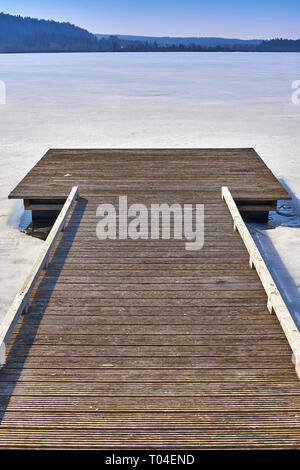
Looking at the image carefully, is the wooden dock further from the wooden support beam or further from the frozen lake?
the frozen lake

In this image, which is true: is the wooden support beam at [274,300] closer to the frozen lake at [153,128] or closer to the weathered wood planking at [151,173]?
the frozen lake at [153,128]

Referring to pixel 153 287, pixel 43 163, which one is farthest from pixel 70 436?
pixel 43 163

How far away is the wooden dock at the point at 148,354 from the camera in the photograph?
13.4 feet

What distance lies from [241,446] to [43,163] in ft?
34.1

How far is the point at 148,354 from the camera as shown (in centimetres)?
511

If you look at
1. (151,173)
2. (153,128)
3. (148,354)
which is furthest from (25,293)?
(153,128)

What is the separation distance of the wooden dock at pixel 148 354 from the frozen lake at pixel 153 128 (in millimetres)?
1463

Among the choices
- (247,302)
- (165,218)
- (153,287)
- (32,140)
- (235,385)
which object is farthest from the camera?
(32,140)

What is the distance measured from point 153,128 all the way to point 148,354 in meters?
19.6

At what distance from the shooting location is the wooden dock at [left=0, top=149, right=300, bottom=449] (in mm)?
4098

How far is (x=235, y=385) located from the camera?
4.62 m

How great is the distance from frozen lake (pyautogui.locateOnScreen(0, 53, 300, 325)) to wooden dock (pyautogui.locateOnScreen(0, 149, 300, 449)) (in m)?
1.46
